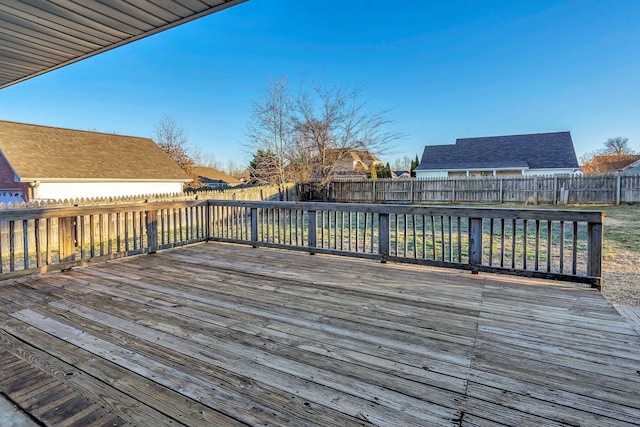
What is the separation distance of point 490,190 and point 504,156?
7729 mm

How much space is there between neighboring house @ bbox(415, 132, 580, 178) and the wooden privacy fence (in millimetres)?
6652

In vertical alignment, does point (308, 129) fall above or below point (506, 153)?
above

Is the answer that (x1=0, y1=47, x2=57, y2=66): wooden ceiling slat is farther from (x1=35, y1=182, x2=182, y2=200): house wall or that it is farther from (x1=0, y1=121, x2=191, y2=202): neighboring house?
(x1=35, y1=182, x2=182, y2=200): house wall

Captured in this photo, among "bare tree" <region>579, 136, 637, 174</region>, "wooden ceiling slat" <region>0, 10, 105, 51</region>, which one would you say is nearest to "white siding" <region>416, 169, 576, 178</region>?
"bare tree" <region>579, 136, 637, 174</region>

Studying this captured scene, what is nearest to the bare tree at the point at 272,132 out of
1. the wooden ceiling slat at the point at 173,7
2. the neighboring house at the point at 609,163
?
the wooden ceiling slat at the point at 173,7

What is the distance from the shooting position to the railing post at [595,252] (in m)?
3.08

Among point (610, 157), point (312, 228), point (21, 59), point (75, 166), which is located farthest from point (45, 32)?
point (610, 157)

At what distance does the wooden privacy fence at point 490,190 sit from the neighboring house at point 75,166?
8.02 meters

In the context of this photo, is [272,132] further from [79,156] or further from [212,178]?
[212,178]

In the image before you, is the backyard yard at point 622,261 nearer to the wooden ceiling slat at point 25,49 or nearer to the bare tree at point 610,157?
the wooden ceiling slat at point 25,49

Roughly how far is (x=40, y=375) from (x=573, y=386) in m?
2.73

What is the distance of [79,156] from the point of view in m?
14.4

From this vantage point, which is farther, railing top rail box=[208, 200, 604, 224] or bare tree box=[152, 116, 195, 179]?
bare tree box=[152, 116, 195, 179]

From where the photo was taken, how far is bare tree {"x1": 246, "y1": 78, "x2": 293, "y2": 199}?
13.8 metres
